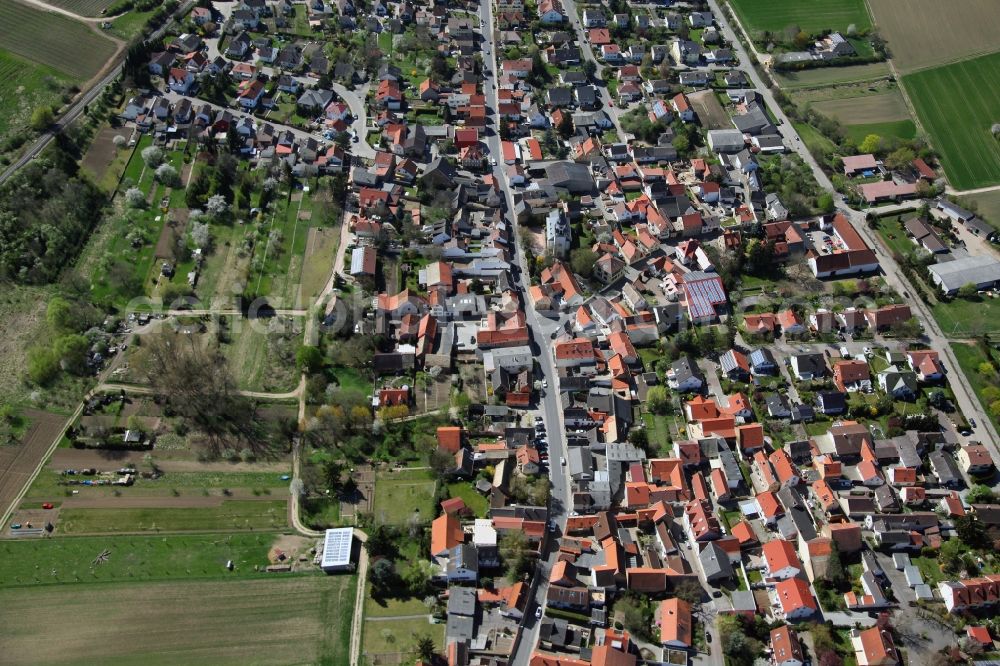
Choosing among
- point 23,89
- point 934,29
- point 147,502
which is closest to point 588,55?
point 934,29

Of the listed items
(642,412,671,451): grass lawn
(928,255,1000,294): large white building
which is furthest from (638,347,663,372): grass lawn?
(928,255,1000,294): large white building

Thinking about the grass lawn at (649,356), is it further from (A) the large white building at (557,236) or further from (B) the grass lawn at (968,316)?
(B) the grass lawn at (968,316)

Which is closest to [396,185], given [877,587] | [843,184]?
[843,184]

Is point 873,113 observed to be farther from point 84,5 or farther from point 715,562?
point 84,5

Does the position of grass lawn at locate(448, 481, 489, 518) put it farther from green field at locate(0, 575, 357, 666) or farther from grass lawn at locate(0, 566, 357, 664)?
green field at locate(0, 575, 357, 666)

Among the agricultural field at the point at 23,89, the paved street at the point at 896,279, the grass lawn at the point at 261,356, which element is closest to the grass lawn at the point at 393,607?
the grass lawn at the point at 261,356
